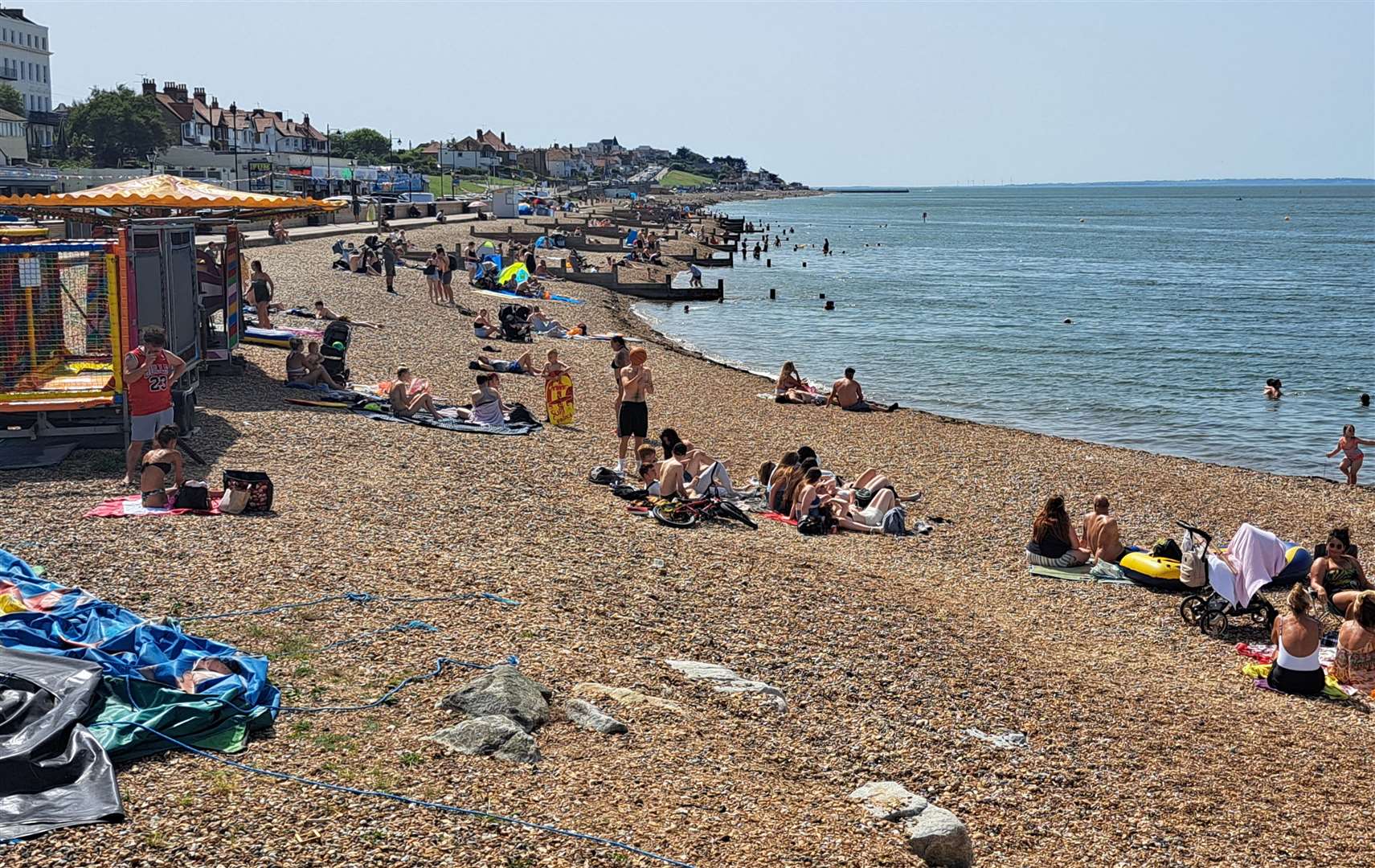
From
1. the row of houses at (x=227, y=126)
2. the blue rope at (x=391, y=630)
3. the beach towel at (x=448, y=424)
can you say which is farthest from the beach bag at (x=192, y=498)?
the row of houses at (x=227, y=126)

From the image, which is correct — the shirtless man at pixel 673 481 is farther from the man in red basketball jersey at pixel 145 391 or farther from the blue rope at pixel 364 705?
the blue rope at pixel 364 705

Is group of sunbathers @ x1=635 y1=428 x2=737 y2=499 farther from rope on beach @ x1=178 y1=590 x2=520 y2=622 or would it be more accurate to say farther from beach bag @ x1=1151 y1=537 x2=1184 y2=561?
beach bag @ x1=1151 y1=537 x2=1184 y2=561

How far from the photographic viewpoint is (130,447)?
1086cm

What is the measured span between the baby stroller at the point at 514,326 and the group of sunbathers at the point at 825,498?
1327 centimetres

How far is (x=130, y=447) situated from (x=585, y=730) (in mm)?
6283

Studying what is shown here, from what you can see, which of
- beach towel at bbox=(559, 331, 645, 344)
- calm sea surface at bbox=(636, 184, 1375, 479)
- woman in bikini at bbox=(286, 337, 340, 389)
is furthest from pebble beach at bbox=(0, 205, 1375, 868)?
beach towel at bbox=(559, 331, 645, 344)

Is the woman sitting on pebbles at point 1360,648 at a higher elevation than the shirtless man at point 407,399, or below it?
below

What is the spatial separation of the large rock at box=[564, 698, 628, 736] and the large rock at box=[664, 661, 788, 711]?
3.41 feet

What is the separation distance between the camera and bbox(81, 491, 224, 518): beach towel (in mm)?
9781

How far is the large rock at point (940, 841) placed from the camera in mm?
5754

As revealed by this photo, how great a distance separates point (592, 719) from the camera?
665 centimetres

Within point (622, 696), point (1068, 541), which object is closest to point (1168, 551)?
point (1068, 541)

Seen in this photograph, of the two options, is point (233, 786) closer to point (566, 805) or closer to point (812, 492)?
point (566, 805)

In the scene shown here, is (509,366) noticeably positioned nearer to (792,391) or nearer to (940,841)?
(792,391)
